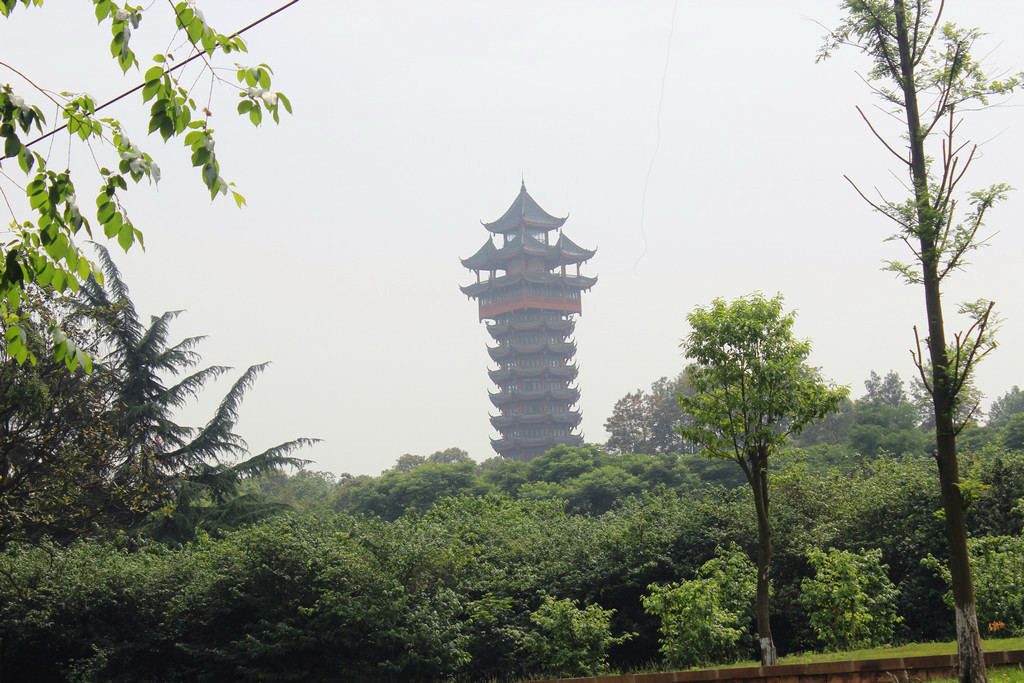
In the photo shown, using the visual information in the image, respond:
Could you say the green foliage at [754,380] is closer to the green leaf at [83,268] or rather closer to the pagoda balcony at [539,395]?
the green leaf at [83,268]

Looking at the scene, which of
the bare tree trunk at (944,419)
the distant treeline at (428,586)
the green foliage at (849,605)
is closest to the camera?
the bare tree trunk at (944,419)

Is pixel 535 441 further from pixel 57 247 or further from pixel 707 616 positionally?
pixel 57 247

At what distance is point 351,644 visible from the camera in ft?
44.1

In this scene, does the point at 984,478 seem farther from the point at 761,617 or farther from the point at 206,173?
the point at 206,173

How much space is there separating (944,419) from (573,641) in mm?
7486

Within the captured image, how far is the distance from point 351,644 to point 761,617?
685 cm

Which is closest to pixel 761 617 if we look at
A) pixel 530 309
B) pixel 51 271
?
pixel 51 271

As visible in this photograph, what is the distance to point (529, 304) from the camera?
60.0 meters

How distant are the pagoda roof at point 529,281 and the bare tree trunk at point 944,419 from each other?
52770mm

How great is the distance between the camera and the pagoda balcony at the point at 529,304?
60125 millimetres

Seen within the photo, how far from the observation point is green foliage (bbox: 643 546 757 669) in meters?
10.9

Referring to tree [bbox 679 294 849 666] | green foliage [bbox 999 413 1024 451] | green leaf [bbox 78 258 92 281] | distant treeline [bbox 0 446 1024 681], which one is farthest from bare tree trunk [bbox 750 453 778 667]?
green foliage [bbox 999 413 1024 451]

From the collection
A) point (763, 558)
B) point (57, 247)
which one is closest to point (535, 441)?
point (763, 558)

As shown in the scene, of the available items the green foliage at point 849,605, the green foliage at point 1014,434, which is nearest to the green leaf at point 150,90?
the green foliage at point 849,605
